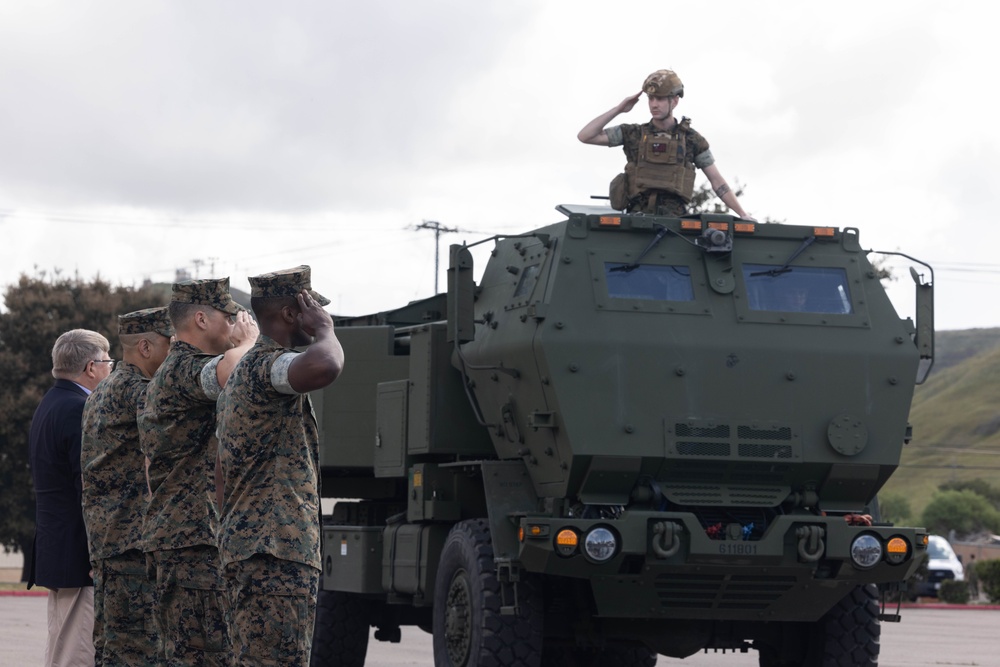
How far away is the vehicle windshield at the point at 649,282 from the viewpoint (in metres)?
9.81

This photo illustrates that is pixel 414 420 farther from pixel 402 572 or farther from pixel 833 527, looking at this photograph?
pixel 833 527

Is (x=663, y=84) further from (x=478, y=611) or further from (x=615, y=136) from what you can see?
(x=478, y=611)

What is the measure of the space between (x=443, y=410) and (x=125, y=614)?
3.75m

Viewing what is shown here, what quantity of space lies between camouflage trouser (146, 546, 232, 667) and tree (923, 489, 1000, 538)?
7926cm

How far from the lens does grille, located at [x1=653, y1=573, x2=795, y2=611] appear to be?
9.37 meters

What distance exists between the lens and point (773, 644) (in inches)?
407

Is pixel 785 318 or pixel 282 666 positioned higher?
pixel 785 318

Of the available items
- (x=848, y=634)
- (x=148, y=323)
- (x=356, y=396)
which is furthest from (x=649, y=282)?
(x=356, y=396)

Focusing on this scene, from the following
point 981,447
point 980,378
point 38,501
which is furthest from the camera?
point 980,378

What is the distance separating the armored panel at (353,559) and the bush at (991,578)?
72.8 ft

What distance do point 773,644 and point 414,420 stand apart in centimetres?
274

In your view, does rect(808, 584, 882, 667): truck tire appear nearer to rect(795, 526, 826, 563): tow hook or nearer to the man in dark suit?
rect(795, 526, 826, 563): tow hook

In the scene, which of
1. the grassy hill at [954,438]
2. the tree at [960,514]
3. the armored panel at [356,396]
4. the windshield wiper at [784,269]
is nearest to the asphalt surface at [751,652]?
the armored panel at [356,396]

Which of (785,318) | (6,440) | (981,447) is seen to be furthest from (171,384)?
(981,447)
